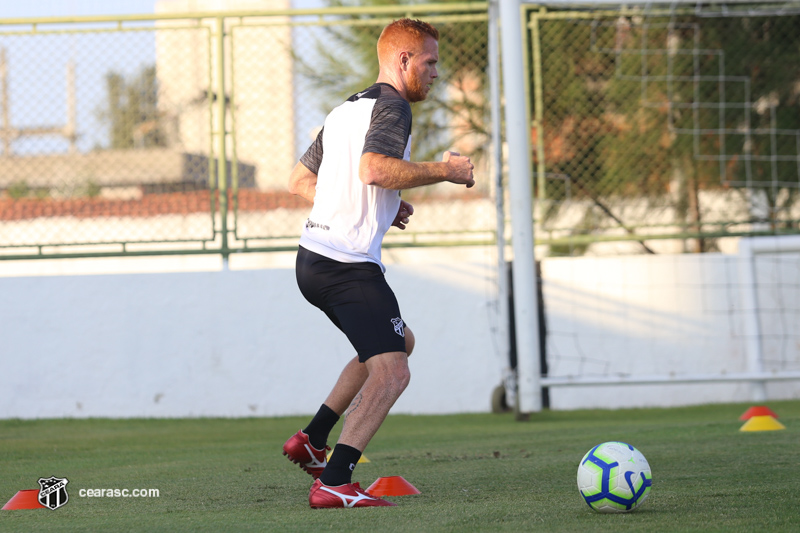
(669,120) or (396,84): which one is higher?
(669,120)

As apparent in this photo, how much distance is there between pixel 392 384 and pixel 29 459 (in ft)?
9.09

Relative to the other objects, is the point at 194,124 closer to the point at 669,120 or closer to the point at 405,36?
the point at 669,120

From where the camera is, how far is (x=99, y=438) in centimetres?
641

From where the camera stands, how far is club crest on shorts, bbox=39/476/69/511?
337 cm

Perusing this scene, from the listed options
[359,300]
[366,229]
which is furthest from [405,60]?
[359,300]

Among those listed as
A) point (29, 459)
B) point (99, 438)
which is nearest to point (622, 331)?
point (99, 438)

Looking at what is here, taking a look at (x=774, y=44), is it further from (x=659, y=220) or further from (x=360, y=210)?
(x=360, y=210)

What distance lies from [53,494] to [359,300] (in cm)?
136

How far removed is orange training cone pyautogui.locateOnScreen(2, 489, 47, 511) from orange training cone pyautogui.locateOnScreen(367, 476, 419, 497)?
1.20 m

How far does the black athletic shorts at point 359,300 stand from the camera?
334 centimetres

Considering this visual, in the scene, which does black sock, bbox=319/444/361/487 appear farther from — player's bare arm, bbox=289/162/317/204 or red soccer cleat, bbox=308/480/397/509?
player's bare arm, bbox=289/162/317/204

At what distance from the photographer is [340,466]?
10.5 ft

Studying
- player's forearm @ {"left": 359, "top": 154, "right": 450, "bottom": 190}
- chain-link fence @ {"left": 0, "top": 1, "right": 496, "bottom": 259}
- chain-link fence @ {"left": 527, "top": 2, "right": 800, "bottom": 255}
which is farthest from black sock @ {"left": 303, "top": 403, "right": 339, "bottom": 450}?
chain-link fence @ {"left": 527, "top": 2, "right": 800, "bottom": 255}

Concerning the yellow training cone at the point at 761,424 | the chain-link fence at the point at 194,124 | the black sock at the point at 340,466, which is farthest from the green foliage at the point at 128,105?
the black sock at the point at 340,466
